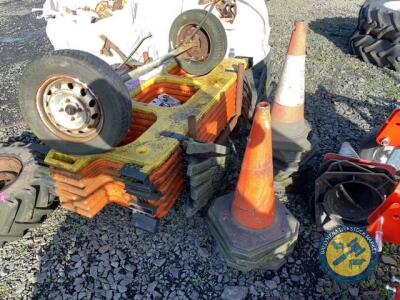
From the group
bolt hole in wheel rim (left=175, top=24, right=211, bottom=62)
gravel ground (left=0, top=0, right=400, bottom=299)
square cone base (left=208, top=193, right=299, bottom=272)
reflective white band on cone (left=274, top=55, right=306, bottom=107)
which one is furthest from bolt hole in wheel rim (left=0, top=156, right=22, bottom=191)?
reflective white band on cone (left=274, top=55, right=306, bottom=107)

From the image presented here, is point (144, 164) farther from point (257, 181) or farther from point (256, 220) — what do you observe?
point (256, 220)

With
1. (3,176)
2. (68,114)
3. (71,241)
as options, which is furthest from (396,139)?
(3,176)

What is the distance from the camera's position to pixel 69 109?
112 inches

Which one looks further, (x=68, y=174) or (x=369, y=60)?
(x=369, y=60)

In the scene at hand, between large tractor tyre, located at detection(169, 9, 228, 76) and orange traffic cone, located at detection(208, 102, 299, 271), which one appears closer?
orange traffic cone, located at detection(208, 102, 299, 271)

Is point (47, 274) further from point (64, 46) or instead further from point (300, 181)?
point (64, 46)

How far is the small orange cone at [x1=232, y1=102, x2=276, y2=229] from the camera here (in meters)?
2.79

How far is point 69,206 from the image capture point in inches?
128

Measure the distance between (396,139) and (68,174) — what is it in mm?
3012

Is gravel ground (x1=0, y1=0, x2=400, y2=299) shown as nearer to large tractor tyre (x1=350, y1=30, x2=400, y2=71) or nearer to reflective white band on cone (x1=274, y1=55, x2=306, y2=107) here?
reflective white band on cone (x1=274, y1=55, x2=306, y2=107)

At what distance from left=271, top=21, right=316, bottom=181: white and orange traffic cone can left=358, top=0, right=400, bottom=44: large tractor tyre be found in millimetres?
3297

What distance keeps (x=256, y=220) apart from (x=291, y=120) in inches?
46.7

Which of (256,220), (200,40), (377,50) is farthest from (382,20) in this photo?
(256,220)

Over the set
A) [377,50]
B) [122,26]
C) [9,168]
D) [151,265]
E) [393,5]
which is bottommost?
[151,265]
